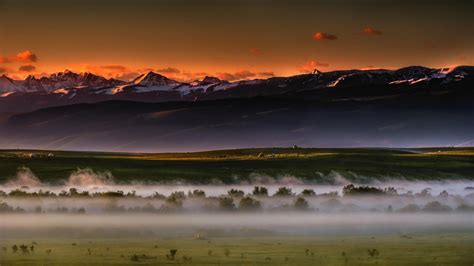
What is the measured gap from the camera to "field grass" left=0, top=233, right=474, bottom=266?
33.6 meters

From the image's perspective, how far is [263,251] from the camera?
37531 mm

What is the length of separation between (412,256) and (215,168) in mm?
51029

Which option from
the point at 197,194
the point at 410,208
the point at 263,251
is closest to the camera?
the point at 263,251

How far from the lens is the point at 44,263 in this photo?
107 feet

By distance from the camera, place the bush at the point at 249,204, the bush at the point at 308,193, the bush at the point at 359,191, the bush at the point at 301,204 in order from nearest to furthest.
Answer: the bush at the point at 249,204, the bush at the point at 301,204, the bush at the point at 308,193, the bush at the point at 359,191

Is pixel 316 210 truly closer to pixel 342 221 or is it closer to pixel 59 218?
pixel 342 221

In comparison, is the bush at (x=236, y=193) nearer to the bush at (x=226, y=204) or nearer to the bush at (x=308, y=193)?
the bush at (x=226, y=204)

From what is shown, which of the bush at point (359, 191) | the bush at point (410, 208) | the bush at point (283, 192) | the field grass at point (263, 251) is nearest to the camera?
the field grass at point (263, 251)

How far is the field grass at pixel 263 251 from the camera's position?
33.6 metres

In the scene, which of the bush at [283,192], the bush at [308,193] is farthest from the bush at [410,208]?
the bush at [283,192]

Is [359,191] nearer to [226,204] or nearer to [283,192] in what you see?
[283,192]

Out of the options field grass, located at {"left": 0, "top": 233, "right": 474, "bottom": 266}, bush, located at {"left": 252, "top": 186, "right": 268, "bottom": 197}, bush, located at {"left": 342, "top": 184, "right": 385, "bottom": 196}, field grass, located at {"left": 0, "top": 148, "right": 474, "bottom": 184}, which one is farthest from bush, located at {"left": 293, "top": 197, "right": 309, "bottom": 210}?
field grass, located at {"left": 0, "top": 148, "right": 474, "bottom": 184}

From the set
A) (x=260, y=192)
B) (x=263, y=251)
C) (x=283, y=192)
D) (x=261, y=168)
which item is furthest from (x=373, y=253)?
(x=261, y=168)

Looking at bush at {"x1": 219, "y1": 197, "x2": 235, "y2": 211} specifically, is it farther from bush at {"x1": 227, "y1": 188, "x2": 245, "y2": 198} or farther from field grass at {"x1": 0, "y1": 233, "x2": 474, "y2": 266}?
field grass at {"x1": 0, "y1": 233, "x2": 474, "y2": 266}
